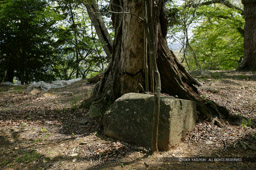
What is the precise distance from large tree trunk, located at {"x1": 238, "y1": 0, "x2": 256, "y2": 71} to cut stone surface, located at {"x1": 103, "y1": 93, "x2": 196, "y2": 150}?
6.64 m

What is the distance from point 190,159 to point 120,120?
3.78 ft

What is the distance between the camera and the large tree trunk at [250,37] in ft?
24.8

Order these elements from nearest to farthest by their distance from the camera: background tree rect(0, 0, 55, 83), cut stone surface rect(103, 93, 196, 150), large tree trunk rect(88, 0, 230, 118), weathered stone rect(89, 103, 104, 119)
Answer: cut stone surface rect(103, 93, 196, 150)
large tree trunk rect(88, 0, 230, 118)
weathered stone rect(89, 103, 104, 119)
background tree rect(0, 0, 55, 83)

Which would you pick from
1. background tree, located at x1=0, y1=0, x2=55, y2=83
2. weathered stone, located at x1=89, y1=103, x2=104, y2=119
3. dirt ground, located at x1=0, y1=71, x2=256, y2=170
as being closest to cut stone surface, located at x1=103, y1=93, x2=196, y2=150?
dirt ground, located at x1=0, y1=71, x2=256, y2=170

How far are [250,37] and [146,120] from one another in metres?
7.83

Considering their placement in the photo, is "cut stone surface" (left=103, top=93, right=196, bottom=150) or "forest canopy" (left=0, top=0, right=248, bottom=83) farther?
"forest canopy" (left=0, top=0, right=248, bottom=83)

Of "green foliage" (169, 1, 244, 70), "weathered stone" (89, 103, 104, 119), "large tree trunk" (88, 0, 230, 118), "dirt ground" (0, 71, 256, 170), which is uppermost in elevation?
"green foliage" (169, 1, 244, 70)

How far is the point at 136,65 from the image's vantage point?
3.51 m

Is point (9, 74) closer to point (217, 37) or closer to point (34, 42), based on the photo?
point (34, 42)

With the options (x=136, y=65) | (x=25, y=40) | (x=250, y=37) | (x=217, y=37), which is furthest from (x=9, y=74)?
(x=217, y=37)

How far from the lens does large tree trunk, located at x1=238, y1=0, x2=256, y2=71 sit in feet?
24.8

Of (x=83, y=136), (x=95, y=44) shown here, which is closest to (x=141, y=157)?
(x=83, y=136)

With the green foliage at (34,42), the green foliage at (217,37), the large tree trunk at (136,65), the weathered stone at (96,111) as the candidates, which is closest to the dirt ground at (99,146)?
the weathered stone at (96,111)

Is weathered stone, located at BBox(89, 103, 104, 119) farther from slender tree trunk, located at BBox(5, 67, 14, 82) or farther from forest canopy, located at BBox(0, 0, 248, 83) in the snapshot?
slender tree trunk, located at BBox(5, 67, 14, 82)
